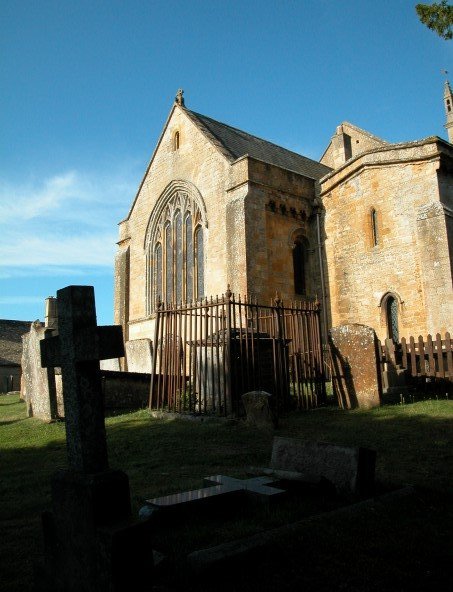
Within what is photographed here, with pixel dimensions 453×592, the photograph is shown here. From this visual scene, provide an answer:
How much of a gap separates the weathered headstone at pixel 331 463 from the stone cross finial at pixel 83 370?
216 centimetres

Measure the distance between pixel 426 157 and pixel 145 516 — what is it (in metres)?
14.9

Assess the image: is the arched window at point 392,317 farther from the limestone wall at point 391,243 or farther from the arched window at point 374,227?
the arched window at point 374,227

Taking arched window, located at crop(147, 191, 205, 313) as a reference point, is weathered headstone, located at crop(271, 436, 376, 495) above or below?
below

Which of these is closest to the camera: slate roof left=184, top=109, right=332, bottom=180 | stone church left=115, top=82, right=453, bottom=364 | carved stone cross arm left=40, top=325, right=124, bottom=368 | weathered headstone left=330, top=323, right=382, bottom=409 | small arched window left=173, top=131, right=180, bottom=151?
carved stone cross arm left=40, top=325, right=124, bottom=368

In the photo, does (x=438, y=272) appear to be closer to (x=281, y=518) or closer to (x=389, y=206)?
(x=389, y=206)

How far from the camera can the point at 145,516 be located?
3660mm

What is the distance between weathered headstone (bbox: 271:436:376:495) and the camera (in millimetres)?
4355

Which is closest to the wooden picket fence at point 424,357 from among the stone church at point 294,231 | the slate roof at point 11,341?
the stone church at point 294,231

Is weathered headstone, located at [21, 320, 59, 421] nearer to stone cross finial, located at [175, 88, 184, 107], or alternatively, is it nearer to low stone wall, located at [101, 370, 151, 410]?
low stone wall, located at [101, 370, 151, 410]

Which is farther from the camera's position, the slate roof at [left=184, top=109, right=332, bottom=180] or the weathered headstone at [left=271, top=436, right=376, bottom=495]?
the slate roof at [left=184, top=109, right=332, bottom=180]

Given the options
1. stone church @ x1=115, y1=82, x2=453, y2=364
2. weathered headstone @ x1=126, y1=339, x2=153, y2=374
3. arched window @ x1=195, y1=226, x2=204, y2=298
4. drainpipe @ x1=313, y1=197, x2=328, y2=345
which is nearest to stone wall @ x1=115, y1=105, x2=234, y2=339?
stone church @ x1=115, y1=82, x2=453, y2=364

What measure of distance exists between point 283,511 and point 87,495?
69.0 inches

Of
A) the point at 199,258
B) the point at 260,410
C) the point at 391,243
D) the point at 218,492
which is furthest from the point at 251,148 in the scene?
the point at 218,492

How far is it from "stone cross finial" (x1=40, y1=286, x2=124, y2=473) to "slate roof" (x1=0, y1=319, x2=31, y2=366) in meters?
39.2
